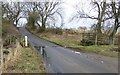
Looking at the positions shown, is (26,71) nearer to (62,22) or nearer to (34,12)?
(62,22)

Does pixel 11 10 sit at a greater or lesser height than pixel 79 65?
greater

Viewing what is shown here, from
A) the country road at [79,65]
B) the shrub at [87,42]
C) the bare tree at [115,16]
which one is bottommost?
the country road at [79,65]

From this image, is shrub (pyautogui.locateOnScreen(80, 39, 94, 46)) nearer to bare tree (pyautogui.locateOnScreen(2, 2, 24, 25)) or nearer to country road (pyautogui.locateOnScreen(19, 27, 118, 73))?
bare tree (pyautogui.locateOnScreen(2, 2, 24, 25))

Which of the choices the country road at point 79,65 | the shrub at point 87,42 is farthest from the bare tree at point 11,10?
the country road at point 79,65

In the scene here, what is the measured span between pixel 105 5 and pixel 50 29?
2553 centimetres

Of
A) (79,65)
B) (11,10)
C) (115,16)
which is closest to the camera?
(79,65)

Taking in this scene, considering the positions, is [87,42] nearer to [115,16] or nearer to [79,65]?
[115,16]

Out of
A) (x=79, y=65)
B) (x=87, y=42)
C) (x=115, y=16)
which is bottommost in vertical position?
(x=79, y=65)

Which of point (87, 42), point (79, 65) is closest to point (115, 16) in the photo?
point (87, 42)

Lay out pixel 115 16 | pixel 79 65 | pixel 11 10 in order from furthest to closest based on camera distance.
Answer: pixel 11 10, pixel 115 16, pixel 79 65

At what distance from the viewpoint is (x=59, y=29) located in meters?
50.4

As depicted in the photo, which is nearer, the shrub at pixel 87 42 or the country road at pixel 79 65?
the country road at pixel 79 65

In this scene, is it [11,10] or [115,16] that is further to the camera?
[11,10]

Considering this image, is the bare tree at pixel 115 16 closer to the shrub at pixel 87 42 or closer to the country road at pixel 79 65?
the shrub at pixel 87 42
